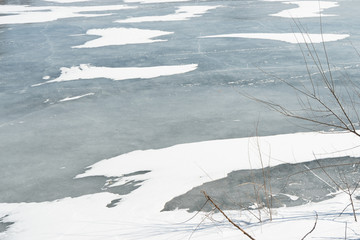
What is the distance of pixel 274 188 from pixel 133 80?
3.00 metres

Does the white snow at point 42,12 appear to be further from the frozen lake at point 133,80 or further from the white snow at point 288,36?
the white snow at point 288,36

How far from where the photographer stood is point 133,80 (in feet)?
18.6

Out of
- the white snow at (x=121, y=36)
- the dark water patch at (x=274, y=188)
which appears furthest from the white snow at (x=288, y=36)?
the dark water patch at (x=274, y=188)

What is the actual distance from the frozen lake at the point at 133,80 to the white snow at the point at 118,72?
1.0 inches

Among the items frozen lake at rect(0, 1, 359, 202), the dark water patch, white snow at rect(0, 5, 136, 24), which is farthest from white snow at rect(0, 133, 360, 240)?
white snow at rect(0, 5, 136, 24)

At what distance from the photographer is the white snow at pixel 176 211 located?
7.29 feet

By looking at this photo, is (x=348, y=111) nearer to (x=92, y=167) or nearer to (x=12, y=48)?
(x=92, y=167)

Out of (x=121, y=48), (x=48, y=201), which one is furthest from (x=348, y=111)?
(x=121, y=48)

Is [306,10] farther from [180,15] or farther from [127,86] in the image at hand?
[127,86]

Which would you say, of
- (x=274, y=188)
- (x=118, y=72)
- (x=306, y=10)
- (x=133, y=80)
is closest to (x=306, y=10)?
(x=306, y=10)

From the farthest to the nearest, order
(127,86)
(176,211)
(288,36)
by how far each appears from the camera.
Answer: (288,36) < (127,86) < (176,211)

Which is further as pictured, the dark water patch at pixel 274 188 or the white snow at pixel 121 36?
the white snow at pixel 121 36

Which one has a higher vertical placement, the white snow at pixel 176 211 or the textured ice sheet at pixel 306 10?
the textured ice sheet at pixel 306 10

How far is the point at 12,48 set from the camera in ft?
24.1
